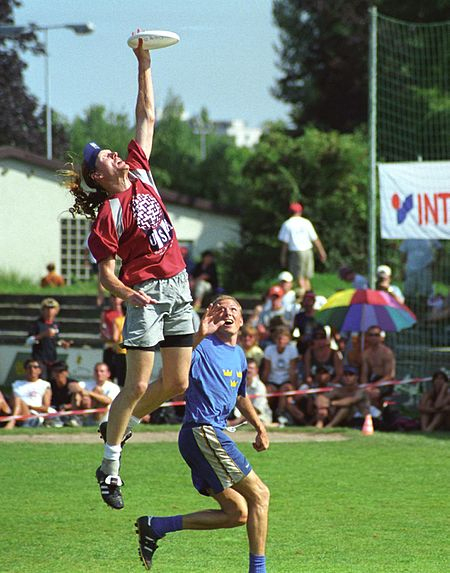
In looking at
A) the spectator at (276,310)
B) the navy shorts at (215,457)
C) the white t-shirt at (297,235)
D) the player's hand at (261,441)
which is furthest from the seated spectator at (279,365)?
the navy shorts at (215,457)

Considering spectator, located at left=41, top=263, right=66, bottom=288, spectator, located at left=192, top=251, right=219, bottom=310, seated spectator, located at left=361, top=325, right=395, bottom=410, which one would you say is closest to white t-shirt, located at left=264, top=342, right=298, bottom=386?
seated spectator, located at left=361, top=325, right=395, bottom=410

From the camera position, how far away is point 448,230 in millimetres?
17375

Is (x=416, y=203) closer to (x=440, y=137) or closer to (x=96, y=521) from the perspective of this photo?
(x=96, y=521)

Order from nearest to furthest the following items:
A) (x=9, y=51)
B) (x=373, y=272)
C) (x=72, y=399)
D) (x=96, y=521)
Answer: (x=96, y=521) < (x=72, y=399) < (x=373, y=272) < (x=9, y=51)

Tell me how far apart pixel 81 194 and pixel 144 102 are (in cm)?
77

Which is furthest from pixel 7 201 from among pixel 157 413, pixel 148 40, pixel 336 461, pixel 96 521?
pixel 148 40

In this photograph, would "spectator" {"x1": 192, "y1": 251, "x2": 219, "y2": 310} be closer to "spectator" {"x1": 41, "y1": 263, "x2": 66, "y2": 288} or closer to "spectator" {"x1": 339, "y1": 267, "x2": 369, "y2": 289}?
"spectator" {"x1": 339, "y1": 267, "x2": 369, "y2": 289}

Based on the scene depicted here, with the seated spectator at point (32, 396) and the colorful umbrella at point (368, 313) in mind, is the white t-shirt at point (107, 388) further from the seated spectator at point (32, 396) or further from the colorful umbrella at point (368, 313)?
the colorful umbrella at point (368, 313)

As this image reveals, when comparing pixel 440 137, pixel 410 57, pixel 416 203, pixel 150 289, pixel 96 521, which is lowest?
pixel 96 521

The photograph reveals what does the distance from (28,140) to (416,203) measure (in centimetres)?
2856

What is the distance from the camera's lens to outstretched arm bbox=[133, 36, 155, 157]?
785 centimetres

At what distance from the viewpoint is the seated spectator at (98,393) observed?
53.4 ft

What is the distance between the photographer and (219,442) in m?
7.38

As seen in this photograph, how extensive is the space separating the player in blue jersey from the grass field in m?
0.87
